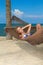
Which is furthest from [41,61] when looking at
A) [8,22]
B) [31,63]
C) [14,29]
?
[8,22]

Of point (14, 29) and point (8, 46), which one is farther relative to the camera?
point (8, 46)

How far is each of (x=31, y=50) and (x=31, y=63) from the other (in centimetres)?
84

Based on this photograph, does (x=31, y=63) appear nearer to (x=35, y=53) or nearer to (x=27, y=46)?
(x=35, y=53)

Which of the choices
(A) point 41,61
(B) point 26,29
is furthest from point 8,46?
(A) point 41,61

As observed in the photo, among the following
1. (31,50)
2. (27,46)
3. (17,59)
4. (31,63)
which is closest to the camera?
(31,63)

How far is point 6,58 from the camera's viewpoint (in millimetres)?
3127

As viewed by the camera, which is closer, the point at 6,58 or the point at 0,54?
the point at 6,58

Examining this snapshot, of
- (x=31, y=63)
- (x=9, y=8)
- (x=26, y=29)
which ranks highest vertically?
(x=9, y=8)

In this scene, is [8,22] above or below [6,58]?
above

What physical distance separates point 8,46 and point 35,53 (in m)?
0.72

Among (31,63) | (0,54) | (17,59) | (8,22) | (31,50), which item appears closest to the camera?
(31,63)

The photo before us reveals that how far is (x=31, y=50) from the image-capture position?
3.71 m

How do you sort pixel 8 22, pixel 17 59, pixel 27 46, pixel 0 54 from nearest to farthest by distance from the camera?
pixel 17 59, pixel 0 54, pixel 27 46, pixel 8 22

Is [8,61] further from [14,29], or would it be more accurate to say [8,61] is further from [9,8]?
[9,8]
